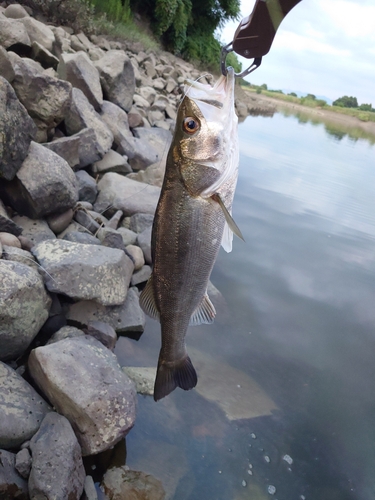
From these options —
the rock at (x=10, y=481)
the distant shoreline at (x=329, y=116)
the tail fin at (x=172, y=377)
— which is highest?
the tail fin at (x=172, y=377)

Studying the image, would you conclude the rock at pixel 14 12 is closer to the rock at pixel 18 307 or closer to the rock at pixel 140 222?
the rock at pixel 140 222

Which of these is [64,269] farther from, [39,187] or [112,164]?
[112,164]

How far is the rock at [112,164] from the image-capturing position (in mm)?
7262

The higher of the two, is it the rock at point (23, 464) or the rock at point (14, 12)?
the rock at point (14, 12)

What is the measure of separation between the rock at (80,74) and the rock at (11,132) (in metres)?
3.13

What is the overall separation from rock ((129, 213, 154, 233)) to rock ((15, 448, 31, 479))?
3.53m

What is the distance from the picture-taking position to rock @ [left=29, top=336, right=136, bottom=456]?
339cm

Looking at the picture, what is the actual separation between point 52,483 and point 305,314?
4462mm

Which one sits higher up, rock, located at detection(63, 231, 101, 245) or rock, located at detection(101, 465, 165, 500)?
rock, located at detection(63, 231, 101, 245)

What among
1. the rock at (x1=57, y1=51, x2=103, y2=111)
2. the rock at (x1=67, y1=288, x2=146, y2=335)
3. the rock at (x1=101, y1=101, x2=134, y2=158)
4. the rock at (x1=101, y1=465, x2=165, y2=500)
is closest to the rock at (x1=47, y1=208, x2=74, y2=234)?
the rock at (x1=67, y1=288, x2=146, y2=335)

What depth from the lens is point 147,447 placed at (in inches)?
150

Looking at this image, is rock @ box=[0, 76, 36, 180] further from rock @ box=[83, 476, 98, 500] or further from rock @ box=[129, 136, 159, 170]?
rock @ box=[129, 136, 159, 170]

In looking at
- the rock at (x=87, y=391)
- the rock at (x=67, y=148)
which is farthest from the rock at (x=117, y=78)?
the rock at (x=87, y=391)

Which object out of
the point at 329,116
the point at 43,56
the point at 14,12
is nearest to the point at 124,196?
the point at 43,56
